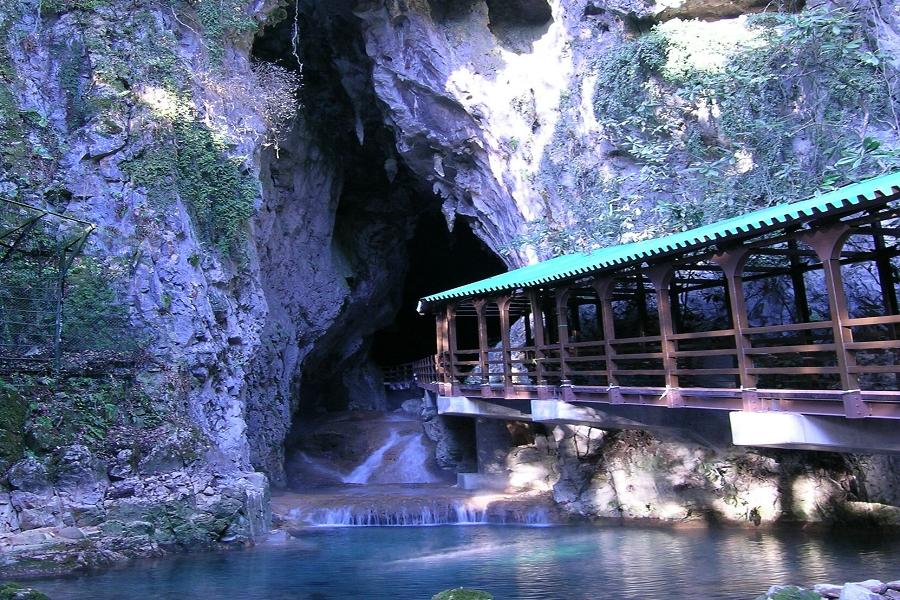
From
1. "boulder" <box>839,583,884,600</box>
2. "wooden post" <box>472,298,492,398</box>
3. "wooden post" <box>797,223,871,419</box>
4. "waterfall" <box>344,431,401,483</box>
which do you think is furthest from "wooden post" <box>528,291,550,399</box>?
"waterfall" <box>344,431,401,483</box>

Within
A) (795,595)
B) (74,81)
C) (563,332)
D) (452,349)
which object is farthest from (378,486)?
(795,595)

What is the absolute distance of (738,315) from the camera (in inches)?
372

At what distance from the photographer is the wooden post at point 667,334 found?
1056 cm

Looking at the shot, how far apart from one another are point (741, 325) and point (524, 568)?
4948mm

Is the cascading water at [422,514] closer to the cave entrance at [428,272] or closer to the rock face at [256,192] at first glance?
the rock face at [256,192]

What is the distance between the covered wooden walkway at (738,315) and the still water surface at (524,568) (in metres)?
2.43

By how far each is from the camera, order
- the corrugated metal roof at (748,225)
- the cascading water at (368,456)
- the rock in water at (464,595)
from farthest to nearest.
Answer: the cascading water at (368,456), the corrugated metal roof at (748,225), the rock in water at (464,595)

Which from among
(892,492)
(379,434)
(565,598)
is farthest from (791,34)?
(379,434)

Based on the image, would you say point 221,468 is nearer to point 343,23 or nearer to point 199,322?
point 199,322

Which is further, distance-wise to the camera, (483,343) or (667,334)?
(483,343)

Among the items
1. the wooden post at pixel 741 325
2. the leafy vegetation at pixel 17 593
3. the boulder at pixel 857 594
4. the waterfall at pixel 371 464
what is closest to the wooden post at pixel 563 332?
the wooden post at pixel 741 325

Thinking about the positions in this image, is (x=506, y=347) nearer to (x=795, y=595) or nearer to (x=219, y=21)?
(x=795, y=595)

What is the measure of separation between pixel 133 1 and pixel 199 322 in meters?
8.13

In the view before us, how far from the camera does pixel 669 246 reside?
32.5ft
